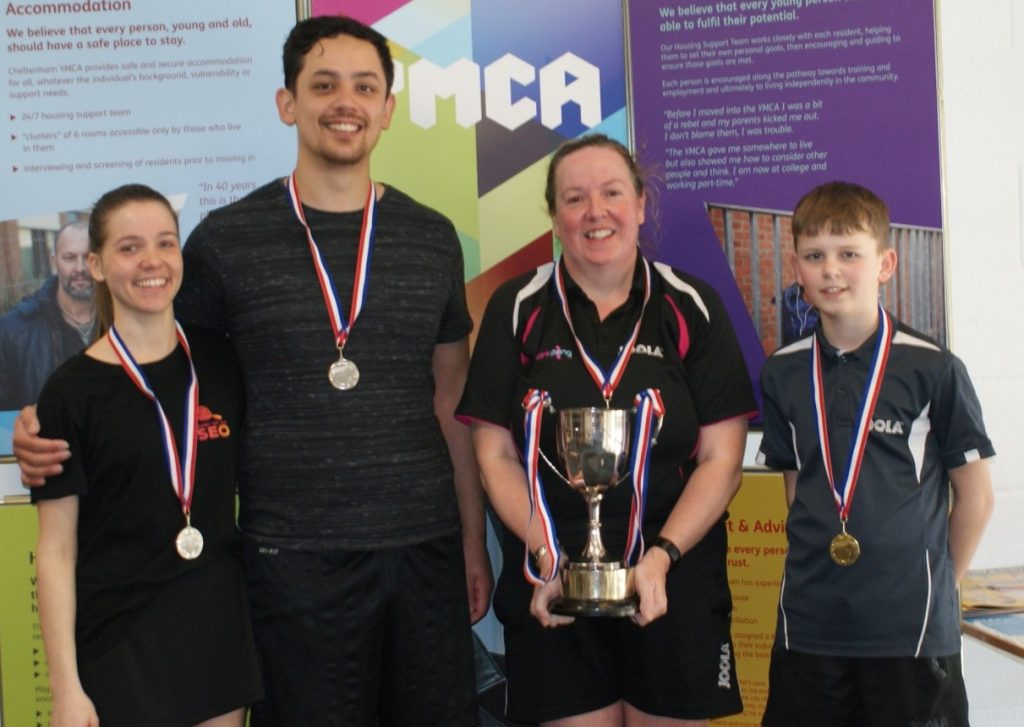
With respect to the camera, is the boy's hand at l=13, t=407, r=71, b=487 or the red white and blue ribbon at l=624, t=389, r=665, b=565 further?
the red white and blue ribbon at l=624, t=389, r=665, b=565

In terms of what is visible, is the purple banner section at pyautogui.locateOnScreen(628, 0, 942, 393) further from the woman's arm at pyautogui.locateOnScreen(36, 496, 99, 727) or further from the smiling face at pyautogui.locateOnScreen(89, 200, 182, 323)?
the woman's arm at pyautogui.locateOnScreen(36, 496, 99, 727)

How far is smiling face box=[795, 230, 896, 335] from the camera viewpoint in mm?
2363

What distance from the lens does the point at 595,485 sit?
2277 mm

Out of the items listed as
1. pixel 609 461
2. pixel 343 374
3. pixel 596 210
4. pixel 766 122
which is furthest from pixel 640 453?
pixel 766 122

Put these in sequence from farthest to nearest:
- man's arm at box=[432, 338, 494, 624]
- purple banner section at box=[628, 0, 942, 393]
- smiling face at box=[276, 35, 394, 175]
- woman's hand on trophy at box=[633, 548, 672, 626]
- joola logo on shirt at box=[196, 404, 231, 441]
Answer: purple banner section at box=[628, 0, 942, 393]
man's arm at box=[432, 338, 494, 624]
smiling face at box=[276, 35, 394, 175]
joola logo on shirt at box=[196, 404, 231, 441]
woman's hand on trophy at box=[633, 548, 672, 626]

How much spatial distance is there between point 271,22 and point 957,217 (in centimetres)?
223

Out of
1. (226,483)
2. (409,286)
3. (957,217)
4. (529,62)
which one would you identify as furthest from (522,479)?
(957,217)

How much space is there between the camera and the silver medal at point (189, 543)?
7.30 feet

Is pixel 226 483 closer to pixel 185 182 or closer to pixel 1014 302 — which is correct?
pixel 185 182

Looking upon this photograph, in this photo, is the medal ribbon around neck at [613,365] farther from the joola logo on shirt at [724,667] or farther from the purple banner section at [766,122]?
the purple banner section at [766,122]

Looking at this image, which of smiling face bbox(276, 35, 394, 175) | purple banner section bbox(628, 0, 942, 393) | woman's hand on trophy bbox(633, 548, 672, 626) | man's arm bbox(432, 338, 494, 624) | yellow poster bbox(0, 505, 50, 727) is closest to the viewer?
woman's hand on trophy bbox(633, 548, 672, 626)

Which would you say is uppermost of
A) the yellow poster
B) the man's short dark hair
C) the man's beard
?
the man's short dark hair

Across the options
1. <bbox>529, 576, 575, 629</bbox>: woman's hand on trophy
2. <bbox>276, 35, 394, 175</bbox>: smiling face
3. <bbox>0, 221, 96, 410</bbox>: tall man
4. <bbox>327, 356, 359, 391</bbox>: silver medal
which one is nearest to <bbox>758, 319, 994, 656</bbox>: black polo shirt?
<bbox>529, 576, 575, 629</bbox>: woman's hand on trophy

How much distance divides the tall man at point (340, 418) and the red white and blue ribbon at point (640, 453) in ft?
1.46
